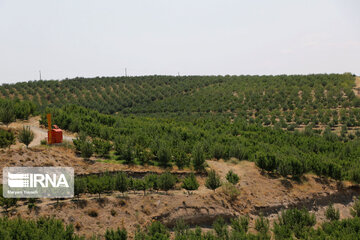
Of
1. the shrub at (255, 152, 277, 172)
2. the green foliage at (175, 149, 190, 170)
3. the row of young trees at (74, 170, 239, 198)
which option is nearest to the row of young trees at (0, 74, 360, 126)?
the shrub at (255, 152, 277, 172)

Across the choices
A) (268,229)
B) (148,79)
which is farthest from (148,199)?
(148,79)

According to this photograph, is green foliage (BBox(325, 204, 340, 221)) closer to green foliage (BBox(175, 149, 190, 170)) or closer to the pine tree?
the pine tree

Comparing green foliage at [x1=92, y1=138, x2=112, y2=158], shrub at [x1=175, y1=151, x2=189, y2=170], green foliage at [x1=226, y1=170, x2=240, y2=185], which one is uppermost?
green foliage at [x1=92, y1=138, x2=112, y2=158]

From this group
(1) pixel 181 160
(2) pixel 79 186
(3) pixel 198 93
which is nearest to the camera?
(2) pixel 79 186

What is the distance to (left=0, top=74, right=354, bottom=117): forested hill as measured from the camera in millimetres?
41550

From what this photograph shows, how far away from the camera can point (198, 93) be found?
53.1m

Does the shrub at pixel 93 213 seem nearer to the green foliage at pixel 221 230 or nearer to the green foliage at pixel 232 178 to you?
the green foliage at pixel 221 230

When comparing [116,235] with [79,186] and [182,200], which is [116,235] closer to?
[79,186]

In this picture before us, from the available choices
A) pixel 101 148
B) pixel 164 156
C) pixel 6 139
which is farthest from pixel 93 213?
pixel 6 139

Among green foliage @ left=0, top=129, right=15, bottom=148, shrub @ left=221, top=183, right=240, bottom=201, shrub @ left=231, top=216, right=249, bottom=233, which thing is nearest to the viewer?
shrub @ left=231, top=216, right=249, bottom=233

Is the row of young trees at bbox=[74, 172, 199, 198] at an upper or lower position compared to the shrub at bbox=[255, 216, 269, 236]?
upper

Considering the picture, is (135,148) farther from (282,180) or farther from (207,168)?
(282,180)

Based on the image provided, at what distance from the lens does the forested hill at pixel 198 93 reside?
41550mm

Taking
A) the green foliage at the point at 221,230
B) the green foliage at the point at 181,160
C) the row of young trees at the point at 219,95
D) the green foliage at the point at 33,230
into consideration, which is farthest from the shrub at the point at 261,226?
the row of young trees at the point at 219,95
